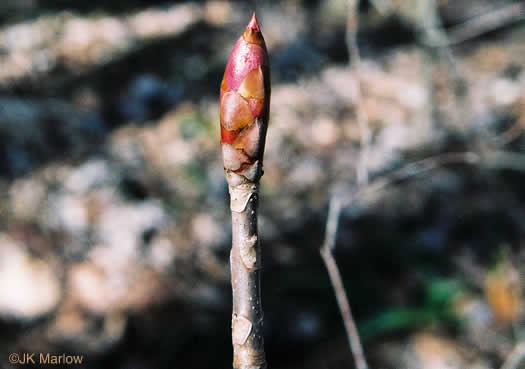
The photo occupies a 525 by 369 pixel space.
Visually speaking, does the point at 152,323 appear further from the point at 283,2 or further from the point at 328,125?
the point at 283,2

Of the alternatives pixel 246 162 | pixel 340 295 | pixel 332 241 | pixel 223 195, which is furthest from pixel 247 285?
pixel 223 195

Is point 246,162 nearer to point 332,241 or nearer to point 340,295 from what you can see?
point 340,295

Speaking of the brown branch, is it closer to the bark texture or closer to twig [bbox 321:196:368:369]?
the bark texture

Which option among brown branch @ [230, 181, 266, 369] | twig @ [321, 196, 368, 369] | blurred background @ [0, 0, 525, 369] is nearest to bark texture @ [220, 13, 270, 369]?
brown branch @ [230, 181, 266, 369]

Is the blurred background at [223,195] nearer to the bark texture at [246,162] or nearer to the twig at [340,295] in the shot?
the twig at [340,295]

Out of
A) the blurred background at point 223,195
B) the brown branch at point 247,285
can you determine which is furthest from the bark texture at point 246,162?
the blurred background at point 223,195

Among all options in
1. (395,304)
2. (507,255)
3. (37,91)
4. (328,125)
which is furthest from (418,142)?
(37,91)
